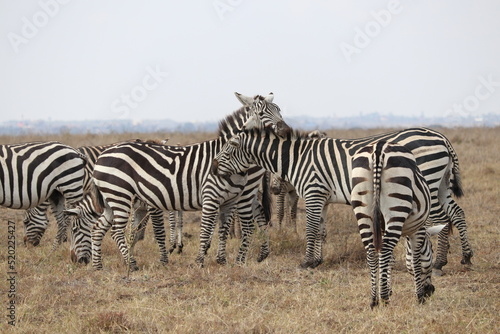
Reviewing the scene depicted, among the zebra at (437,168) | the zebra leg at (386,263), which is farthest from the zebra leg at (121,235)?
the zebra leg at (386,263)

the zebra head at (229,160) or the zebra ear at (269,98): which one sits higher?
the zebra ear at (269,98)

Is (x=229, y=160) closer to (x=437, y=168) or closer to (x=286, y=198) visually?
(x=437, y=168)

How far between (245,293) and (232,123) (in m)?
3.28

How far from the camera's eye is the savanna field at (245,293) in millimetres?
5582

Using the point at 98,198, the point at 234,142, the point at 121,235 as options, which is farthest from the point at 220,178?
the point at 98,198

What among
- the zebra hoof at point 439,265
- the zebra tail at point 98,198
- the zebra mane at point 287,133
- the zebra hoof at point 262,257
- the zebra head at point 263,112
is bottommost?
the zebra hoof at point 262,257

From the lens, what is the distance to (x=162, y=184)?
839 centimetres

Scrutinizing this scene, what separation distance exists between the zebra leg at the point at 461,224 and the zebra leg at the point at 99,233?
483 centimetres

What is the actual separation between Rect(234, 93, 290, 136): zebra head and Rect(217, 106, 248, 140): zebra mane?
0.11m

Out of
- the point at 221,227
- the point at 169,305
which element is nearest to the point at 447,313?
the point at 169,305

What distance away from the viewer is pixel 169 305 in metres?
6.30

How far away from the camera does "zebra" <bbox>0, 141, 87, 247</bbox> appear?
9.02 m

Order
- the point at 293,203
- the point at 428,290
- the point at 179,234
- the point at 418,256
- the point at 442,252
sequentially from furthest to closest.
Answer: the point at 293,203 < the point at 179,234 < the point at 442,252 < the point at 428,290 < the point at 418,256

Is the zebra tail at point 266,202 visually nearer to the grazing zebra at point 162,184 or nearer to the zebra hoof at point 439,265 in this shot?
the grazing zebra at point 162,184
